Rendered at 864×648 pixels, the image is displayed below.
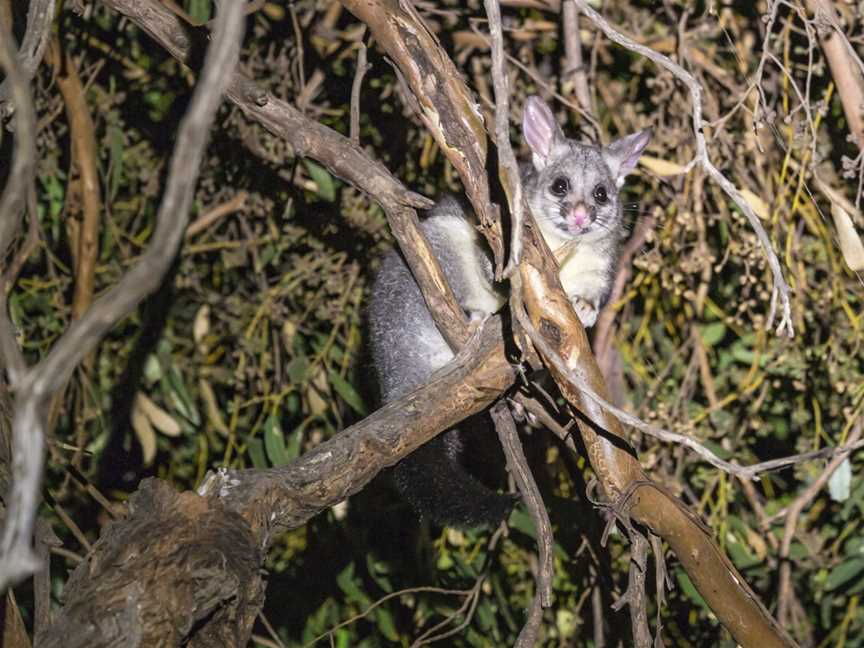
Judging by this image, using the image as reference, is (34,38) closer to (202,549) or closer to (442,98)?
(442,98)

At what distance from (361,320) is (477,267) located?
0.74 m

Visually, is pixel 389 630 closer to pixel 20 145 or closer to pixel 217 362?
pixel 217 362

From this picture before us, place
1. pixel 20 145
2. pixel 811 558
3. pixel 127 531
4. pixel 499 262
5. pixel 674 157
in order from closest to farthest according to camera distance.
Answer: pixel 20 145, pixel 127 531, pixel 499 262, pixel 811 558, pixel 674 157

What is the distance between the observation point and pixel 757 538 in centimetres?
334

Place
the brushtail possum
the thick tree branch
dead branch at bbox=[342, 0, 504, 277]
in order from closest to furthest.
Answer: the thick tree branch → dead branch at bbox=[342, 0, 504, 277] → the brushtail possum

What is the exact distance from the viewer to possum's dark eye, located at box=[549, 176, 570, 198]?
3428 millimetres

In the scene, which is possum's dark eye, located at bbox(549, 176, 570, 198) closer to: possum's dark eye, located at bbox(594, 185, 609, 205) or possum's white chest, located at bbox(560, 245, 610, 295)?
possum's dark eye, located at bbox(594, 185, 609, 205)

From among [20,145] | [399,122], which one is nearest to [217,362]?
[399,122]

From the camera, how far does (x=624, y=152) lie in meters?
3.28

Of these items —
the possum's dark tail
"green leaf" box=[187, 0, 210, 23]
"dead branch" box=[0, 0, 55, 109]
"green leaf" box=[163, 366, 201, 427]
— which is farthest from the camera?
"green leaf" box=[163, 366, 201, 427]

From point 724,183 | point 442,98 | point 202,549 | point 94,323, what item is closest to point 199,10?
point 442,98

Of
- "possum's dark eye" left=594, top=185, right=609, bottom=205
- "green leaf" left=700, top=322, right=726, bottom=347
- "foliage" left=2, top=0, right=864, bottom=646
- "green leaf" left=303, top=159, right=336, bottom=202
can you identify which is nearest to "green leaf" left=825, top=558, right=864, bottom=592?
"foliage" left=2, top=0, right=864, bottom=646

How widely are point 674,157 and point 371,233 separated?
3.35 feet

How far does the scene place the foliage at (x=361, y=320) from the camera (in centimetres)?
328
